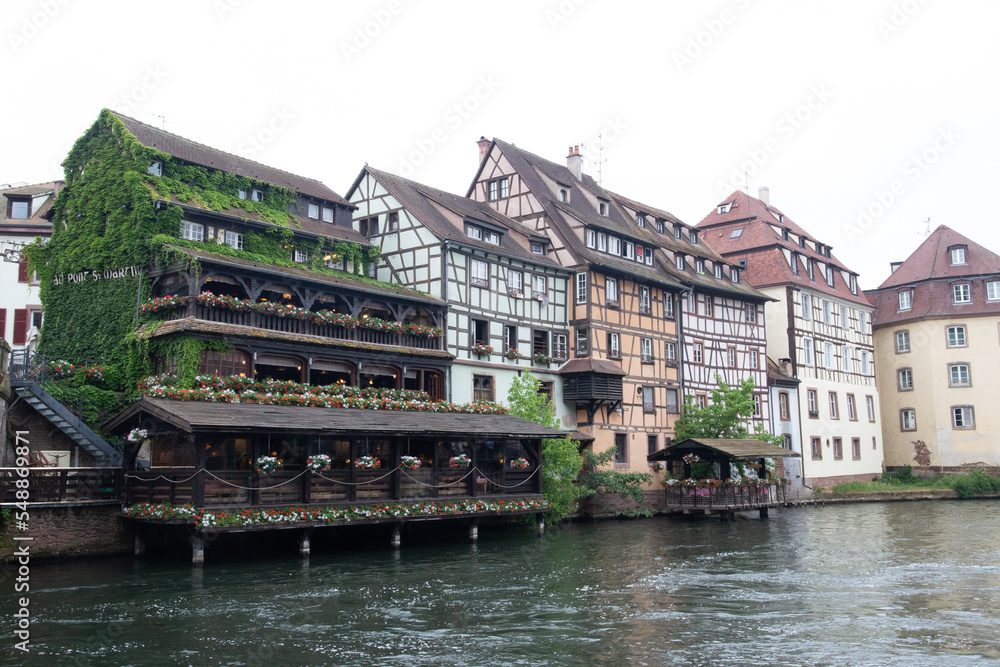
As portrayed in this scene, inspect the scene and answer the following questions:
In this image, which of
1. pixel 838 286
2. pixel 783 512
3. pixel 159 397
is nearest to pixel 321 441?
pixel 159 397

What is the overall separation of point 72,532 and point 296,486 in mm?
5505

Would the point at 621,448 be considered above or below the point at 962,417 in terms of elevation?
below

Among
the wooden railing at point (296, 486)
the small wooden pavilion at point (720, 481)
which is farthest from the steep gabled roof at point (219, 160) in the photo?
the small wooden pavilion at point (720, 481)

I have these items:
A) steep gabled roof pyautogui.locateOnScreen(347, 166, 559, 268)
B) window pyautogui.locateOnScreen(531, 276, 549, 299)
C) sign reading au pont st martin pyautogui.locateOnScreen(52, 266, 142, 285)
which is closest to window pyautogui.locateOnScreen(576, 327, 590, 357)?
window pyautogui.locateOnScreen(531, 276, 549, 299)

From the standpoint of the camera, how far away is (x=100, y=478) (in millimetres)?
23906

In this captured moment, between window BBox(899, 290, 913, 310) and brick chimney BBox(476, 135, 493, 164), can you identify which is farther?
window BBox(899, 290, 913, 310)

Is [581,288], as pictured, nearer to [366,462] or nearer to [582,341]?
[582,341]

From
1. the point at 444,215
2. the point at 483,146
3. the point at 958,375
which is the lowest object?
the point at 958,375

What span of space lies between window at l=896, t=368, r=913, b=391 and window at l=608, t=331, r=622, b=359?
27.0 metres

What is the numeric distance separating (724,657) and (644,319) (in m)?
29.5

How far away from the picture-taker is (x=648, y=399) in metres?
41.8

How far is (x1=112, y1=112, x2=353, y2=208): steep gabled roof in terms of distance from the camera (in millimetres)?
32312

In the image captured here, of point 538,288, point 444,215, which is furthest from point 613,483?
point 444,215

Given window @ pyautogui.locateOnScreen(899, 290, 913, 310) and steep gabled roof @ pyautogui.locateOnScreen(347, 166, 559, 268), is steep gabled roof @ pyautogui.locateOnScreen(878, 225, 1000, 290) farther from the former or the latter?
steep gabled roof @ pyautogui.locateOnScreen(347, 166, 559, 268)
